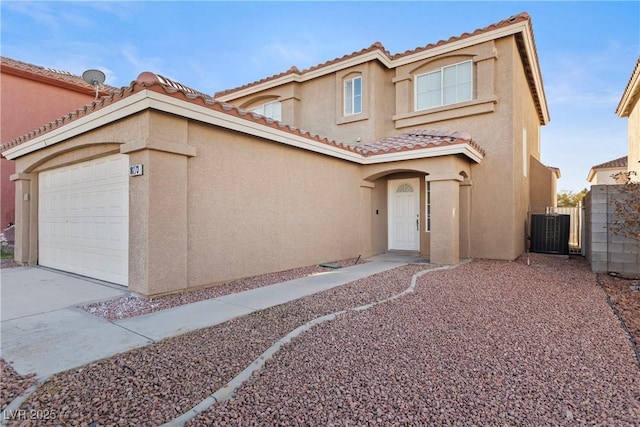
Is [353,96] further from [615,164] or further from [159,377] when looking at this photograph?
[615,164]

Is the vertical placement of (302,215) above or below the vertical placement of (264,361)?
above

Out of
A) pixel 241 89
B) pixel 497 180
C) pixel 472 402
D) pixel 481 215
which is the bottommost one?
pixel 472 402

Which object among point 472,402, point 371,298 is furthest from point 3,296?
point 472,402

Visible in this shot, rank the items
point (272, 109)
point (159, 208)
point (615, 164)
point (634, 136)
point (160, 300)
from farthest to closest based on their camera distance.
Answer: point (615, 164), point (272, 109), point (634, 136), point (159, 208), point (160, 300)

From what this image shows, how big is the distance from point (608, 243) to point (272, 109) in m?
13.9

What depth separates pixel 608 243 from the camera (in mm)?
8836

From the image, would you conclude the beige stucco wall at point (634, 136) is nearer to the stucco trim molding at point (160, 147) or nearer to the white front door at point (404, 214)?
the white front door at point (404, 214)

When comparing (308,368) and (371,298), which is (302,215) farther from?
(308,368)

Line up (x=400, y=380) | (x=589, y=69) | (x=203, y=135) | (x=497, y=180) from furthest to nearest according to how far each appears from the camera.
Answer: (x=589, y=69) → (x=497, y=180) → (x=203, y=135) → (x=400, y=380)

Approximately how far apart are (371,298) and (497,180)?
Answer: 7.72 meters

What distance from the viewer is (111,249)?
746 cm

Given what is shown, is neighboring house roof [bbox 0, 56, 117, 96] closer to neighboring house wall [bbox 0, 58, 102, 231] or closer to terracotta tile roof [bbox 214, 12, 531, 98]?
neighboring house wall [bbox 0, 58, 102, 231]

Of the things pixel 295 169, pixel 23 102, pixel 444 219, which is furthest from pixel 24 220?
pixel 444 219

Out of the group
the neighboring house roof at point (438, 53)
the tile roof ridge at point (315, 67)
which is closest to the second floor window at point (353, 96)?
the neighboring house roof at point (438, 53)
